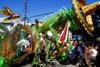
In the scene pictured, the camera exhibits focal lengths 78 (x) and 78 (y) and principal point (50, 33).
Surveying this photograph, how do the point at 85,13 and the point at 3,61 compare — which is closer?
the point at 3,61

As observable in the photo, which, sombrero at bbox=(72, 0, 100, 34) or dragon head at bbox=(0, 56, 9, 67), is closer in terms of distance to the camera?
dragon head at bbox=(0, 56, 9, 67)

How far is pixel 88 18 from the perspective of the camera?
275 cm

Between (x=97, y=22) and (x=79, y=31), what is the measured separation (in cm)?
120

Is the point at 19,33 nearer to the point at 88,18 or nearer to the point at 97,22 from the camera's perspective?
the point at 88,18

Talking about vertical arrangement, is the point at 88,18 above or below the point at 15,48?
above

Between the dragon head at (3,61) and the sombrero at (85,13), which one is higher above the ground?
the sombrero at (85,13)

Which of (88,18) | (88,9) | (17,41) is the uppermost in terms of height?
(88,9)

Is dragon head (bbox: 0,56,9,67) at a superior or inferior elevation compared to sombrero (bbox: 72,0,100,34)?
inferior

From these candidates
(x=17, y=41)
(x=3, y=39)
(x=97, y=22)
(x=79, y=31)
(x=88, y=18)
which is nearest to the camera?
(x=3, y=39)

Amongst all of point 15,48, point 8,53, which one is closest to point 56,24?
point 15,48

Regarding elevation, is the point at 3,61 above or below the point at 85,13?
below

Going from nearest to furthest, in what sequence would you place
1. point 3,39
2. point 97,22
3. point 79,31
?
point 3,39 < point 97,22 < point 79,31

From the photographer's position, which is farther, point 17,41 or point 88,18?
point 88,18

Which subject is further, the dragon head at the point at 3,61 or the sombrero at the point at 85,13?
the sombrero at the point at 85,13
